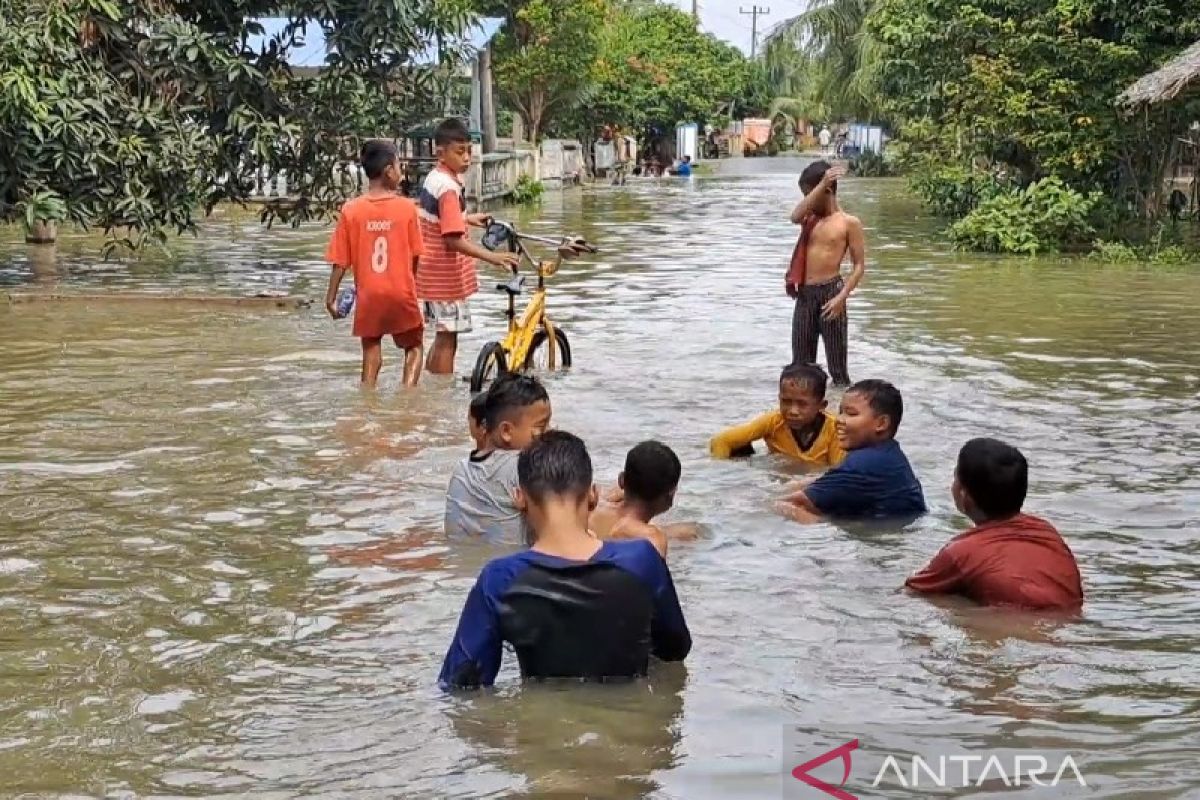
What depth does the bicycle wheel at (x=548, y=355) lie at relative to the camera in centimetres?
1139

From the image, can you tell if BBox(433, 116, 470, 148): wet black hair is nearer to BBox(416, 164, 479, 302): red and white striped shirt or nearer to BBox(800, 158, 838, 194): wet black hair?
BBox(416, 164, 479, 302): red and white striped shirt

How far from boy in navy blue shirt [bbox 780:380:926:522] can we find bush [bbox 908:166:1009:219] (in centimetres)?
2012

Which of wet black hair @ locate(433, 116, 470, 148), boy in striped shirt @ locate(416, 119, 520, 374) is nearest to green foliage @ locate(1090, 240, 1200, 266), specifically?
boy in striped shirt @ locate(416, 119, 520, 374)

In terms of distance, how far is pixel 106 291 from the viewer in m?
16.2

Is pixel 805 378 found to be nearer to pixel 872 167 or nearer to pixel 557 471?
pixel 557 471

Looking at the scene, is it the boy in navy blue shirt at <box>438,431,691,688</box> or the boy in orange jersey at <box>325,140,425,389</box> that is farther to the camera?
the boy in orange jersey at <box>325,140,425,389</box>

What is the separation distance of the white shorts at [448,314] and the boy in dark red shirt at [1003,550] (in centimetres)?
546

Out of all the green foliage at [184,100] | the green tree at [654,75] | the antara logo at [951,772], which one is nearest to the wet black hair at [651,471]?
the antara logo at [951,772]

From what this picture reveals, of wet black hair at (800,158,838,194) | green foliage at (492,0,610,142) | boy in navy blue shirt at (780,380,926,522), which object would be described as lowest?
boy in navy blue shirt at (780,380,926,522)

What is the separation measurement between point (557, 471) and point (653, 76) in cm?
5538

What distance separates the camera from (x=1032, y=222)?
A: 2330 cm

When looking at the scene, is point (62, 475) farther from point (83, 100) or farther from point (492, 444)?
point (83, 100)

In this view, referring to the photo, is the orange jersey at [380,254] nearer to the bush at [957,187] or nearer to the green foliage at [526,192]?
the bush at [957,187]

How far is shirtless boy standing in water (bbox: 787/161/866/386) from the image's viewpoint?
10.8 meters
